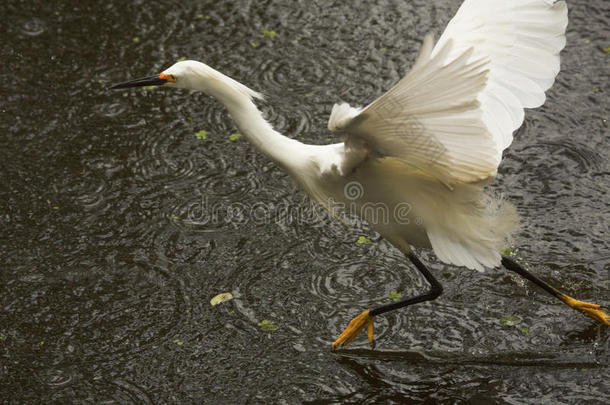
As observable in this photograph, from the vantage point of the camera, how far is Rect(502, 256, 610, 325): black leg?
A: 4.37 metres

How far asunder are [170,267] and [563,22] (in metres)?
2.68

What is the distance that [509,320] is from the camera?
4.50 meters

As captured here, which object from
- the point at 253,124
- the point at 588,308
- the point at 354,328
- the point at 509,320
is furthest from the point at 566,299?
the point at 253,124

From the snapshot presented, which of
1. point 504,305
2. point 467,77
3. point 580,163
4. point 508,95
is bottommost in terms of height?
point 504,305

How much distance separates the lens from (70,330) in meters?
4.64

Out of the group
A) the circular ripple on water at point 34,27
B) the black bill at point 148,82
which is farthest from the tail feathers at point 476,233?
the circular ripple on water at point 34,27

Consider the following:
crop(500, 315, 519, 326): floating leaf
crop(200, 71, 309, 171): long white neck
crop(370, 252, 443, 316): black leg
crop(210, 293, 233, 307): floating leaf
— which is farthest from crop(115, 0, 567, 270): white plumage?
crop(210, 293, 233, 307): floating leaf

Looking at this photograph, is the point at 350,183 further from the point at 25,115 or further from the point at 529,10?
the point at 25,115

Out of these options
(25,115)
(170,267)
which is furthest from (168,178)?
(25,115)

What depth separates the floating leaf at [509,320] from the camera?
4477mm

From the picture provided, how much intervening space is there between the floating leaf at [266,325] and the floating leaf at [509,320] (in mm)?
1268

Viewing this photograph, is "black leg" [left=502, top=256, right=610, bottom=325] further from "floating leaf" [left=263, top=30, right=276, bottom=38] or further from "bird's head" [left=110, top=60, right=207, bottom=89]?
"floating leaf" [left=263, top=30, right=276, bottom=38]

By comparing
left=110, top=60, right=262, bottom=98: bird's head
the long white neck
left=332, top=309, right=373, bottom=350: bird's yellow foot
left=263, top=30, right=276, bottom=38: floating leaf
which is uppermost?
left=110, top=60, right=262, bottom=98: bird's head

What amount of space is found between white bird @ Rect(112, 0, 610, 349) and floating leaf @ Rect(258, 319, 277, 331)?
15.1 inches
